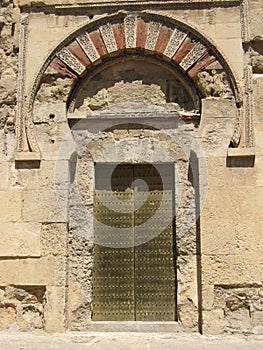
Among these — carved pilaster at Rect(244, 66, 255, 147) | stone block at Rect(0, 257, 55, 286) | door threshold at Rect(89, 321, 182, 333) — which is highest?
carved pilaster at Rect(244, 66, 255, 147)

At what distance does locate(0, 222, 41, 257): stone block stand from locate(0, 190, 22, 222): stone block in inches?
3.2

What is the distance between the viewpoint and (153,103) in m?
5.85

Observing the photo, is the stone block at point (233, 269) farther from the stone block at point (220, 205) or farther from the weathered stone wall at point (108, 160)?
the stone block at point (220, 205)

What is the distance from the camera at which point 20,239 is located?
5.40 m

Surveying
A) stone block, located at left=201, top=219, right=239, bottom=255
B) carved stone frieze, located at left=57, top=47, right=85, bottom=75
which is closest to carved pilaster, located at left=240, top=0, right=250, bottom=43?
carved stone frieze, located at left=57, top=47, right=85, bottom=75

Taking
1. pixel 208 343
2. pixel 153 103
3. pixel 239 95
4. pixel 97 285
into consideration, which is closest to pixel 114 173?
pixel 153 103

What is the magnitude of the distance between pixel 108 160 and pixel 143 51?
143 centimetres

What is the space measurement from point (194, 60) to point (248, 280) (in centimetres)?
266

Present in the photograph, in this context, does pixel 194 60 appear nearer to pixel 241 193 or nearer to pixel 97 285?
pixel 241 193

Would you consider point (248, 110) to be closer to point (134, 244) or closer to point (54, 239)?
point (134, 244)

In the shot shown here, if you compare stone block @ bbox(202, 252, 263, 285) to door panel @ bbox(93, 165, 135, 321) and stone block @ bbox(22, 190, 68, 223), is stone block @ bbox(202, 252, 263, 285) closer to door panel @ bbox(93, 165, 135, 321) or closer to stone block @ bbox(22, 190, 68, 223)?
door panel @ bbox(93, 165, 135, 321)

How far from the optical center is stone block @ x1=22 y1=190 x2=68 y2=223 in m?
5.44

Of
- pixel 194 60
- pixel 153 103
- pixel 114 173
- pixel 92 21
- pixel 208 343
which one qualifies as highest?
pixel 92 21

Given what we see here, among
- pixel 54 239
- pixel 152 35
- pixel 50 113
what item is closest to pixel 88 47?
pixel 152 35
